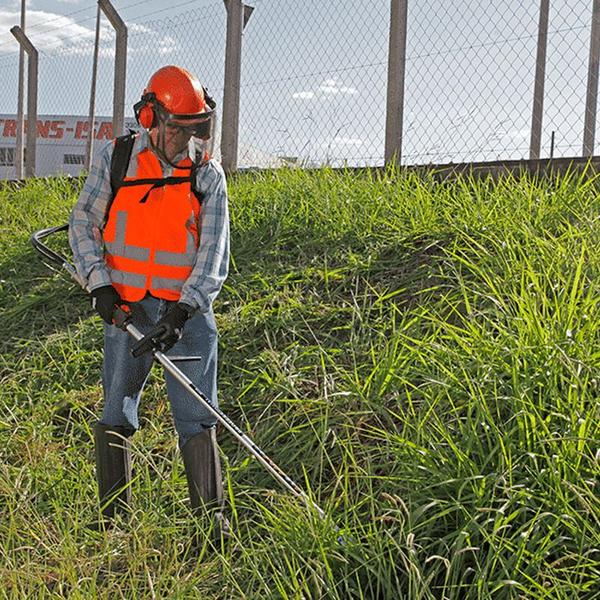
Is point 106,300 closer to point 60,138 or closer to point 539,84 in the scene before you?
point 539,84

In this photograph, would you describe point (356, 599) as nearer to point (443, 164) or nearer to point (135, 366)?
point (135, 366)

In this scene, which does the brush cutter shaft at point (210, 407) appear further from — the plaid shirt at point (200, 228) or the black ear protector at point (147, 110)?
the black ear protector at point (147, 110)

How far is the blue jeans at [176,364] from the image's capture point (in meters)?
3.55

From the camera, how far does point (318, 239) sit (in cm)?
544

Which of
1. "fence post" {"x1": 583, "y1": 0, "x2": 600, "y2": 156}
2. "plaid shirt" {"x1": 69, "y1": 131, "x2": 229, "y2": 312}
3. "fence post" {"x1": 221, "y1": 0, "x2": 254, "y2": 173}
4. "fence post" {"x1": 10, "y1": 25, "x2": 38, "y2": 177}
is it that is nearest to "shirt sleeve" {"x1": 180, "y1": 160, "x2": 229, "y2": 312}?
"plaid shirt" {"x1": 69, "y1": 131, "x2": 229, "y2": 312}

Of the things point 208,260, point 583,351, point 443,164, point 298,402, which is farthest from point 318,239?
point 583,351

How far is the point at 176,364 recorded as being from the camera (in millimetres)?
3555

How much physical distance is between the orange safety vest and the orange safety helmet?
15cm

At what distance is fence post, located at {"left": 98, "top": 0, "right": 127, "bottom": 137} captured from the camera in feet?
28.9

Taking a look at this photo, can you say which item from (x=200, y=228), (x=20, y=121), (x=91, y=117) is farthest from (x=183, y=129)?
(x=20, y=121)

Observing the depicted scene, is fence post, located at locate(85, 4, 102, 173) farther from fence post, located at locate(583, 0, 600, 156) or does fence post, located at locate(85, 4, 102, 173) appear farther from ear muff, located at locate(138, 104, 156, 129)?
ear muff, located at locate(138, 104, 156, 129)

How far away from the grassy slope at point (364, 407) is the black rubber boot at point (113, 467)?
10cm

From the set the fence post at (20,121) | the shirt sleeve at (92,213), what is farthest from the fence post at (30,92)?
Answer: the shirt sleeve at (92,213)

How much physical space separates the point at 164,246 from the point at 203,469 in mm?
868
